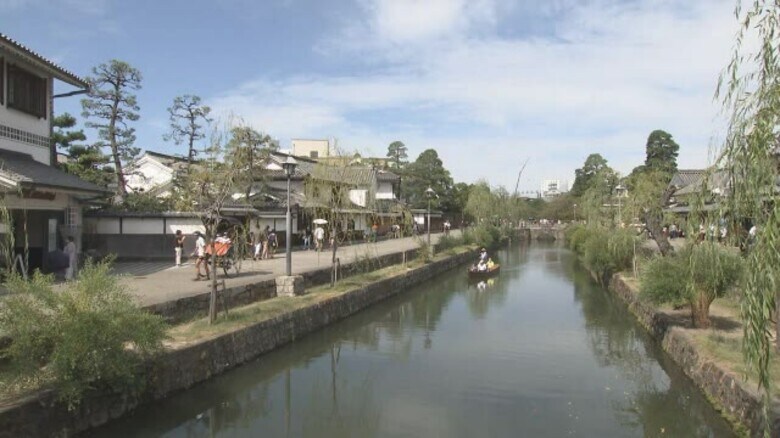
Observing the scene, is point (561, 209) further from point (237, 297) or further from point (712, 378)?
point (712, 378)

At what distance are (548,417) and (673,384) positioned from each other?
11.6 feet

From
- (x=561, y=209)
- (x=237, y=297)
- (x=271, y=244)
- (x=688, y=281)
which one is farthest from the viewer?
(x=561, y=209)

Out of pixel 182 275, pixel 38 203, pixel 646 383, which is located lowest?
pixel 646 383

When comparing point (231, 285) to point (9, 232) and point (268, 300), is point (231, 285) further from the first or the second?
point (9, 232)

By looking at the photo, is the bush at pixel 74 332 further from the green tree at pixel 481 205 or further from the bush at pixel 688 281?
the green tree at pixel 481 205

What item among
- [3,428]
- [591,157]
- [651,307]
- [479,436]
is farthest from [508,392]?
[591,157]

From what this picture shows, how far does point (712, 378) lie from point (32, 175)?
15902 millimetres

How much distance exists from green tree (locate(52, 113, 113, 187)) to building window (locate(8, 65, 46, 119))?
390 inches

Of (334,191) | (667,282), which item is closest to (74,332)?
(667,282)

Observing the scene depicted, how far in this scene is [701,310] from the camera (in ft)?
43.2

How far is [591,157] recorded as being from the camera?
92.8 m

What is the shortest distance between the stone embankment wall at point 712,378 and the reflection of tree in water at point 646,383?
0.25 metres

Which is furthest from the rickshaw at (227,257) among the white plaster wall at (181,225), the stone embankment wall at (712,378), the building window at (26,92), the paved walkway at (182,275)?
the stone embankment wall at (712,378)

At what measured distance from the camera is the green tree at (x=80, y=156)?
1080 inches
